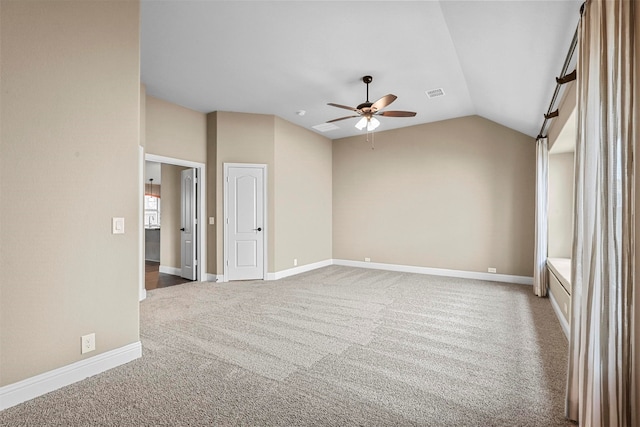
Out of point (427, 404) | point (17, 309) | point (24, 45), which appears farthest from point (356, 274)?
point (24, 45)

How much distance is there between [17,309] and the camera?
2.04 metres

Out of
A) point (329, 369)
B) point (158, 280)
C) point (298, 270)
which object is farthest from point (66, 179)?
point (298, 270)

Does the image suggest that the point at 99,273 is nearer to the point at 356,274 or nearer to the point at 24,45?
the point at 24,45

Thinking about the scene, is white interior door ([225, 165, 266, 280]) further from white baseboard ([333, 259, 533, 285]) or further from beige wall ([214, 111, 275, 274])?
white baseboard ([333, 259, 533, 285])

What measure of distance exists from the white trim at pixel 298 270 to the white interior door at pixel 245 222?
24 centimetres

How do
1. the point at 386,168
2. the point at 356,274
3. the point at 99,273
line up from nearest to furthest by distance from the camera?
the point at 99,273 → the point at 356,274 → the point at 386,168

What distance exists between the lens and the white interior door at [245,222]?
5820 millimetres

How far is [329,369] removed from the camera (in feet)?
8.29

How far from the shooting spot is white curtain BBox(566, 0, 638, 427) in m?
1.44

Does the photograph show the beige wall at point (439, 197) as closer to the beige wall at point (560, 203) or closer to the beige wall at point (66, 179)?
the beige wall at point (560, 203)

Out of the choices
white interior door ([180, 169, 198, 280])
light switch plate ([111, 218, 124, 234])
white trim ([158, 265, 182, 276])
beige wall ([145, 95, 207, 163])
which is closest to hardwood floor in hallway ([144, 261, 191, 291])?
white trim ([158, 265, 182, 276])

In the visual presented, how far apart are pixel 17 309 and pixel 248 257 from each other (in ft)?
12.9

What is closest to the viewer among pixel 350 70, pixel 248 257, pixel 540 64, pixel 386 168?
pixel 540 64

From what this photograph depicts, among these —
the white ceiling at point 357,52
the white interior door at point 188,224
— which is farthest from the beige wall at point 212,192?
the white ceiling at point 357,52
